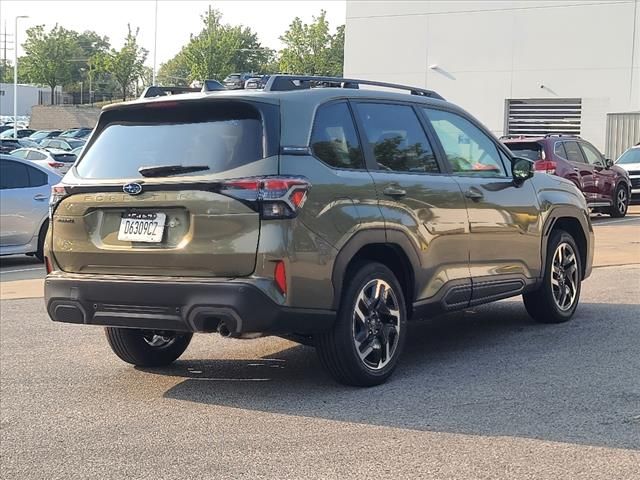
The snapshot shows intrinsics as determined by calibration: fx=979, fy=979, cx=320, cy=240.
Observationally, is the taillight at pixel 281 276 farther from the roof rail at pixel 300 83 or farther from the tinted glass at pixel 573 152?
the tinted glass at pixel 573 152

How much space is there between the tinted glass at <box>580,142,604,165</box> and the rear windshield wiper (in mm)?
14884

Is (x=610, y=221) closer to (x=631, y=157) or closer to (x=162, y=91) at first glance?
(x=631, y=157)

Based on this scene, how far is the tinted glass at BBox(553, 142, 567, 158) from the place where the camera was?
18.2 meters

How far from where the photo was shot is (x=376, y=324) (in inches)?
243

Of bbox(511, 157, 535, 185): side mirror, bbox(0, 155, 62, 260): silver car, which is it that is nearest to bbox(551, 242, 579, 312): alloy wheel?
bbox(511, 157, 535, 185): side mirror

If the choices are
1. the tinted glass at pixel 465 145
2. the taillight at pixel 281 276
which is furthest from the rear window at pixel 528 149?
the taillight at pixel 281 276

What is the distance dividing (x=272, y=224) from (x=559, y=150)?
13.8 meters

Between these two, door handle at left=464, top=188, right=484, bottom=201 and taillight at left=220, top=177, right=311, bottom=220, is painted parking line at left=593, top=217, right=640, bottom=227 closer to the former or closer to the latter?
door handle at left=464, top=188, right=484, bottom=201

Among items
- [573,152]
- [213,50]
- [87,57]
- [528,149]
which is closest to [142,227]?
[528,149]

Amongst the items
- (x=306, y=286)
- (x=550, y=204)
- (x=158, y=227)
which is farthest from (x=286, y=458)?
(x=550, y=204)

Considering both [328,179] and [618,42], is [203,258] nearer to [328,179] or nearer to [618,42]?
[328,179]

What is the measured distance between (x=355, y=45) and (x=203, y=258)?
31.3 metres

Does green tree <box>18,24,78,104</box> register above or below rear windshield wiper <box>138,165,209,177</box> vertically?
above

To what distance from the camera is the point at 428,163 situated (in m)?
6.76
